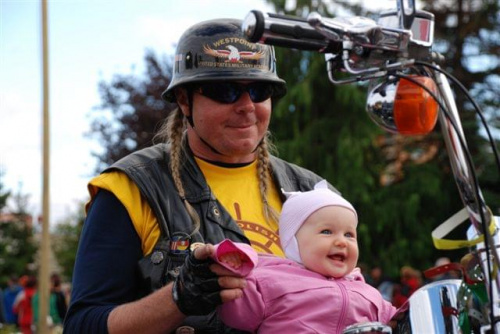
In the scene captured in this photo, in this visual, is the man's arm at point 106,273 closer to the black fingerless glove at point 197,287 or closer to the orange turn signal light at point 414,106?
the black fingerless glove at point 197,287

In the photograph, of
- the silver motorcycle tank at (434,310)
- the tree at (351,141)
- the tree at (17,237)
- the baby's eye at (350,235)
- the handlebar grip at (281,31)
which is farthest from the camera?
the tree at (17,237)

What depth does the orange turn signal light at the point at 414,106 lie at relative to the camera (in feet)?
7.04

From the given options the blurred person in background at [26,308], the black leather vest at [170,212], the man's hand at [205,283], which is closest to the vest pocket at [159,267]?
the black leather vest at [170,212]

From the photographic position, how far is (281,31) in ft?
6.15

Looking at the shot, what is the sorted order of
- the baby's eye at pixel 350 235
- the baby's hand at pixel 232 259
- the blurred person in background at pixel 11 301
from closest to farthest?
the baby's hand at pixel 232 259 → the baby's eye at pixel 350 235 → the blurred person in background at pixel 11 301

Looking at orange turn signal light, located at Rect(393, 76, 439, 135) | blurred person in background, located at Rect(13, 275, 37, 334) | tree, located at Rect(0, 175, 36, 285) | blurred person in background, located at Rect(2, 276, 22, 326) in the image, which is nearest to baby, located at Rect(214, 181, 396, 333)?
orange turn signal light, located at Rect(393, 76, 439, 135)

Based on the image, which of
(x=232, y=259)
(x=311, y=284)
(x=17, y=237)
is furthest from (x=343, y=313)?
(x=17, y=237)

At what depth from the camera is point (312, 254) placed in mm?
2680

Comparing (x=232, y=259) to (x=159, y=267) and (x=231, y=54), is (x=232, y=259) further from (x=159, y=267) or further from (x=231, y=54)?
(x=231, y=54)

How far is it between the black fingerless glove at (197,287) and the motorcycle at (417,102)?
1.55 ft

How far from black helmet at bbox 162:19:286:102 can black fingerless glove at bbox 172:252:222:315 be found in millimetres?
1029

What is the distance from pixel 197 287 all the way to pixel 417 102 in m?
0.78

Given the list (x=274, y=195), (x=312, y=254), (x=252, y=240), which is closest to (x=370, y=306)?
(x=312, y=254)

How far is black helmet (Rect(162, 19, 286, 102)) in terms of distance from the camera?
3297 millimetres
